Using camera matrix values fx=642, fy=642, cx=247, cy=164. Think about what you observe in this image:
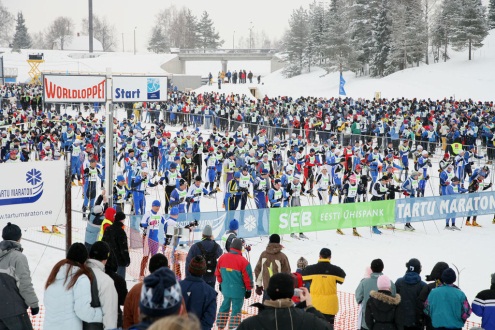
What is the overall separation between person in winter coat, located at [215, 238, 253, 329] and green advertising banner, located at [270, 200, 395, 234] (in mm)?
7336

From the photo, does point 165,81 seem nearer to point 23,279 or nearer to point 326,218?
point 326,218

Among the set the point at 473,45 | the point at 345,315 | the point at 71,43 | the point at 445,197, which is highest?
the point at 71,43

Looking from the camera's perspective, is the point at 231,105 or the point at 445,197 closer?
the point at 445,197

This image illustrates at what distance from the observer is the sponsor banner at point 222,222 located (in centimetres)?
1495

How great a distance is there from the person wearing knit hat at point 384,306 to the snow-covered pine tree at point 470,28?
53.4 m

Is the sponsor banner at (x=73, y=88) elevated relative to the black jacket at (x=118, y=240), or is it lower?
elevated

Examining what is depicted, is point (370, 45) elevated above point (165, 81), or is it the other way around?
point (370, 45)

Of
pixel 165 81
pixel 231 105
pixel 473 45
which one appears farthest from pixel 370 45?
pixel 165 81

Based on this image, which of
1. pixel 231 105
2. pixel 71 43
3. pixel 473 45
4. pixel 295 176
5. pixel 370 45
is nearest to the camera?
pixel 295 176

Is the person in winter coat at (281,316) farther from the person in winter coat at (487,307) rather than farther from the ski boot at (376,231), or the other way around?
the ski boot at (376,231)

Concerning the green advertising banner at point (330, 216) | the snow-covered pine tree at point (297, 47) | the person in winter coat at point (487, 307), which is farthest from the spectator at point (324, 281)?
the snow-covered pine tree at point (297, 47)

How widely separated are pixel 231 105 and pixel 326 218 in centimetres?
2302

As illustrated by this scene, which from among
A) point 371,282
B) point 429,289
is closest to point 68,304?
point 371,282

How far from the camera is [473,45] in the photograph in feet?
187
